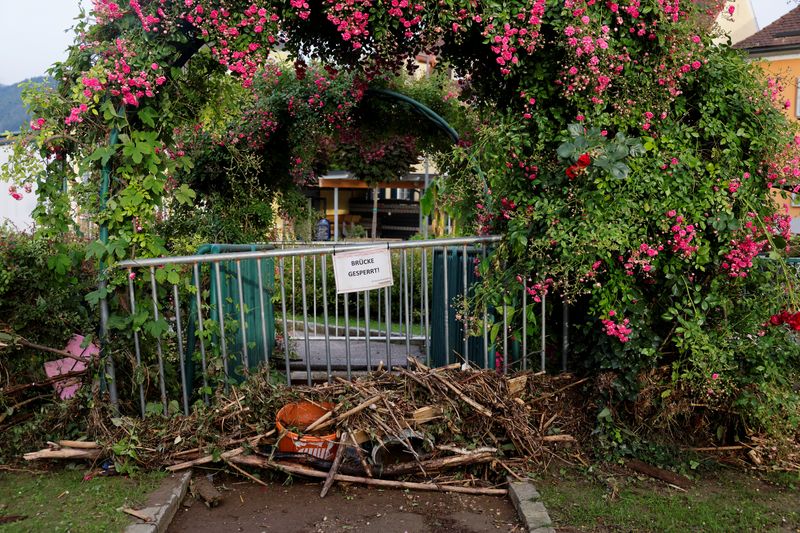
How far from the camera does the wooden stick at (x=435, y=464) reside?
487cm

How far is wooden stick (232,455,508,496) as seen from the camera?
15.6ft

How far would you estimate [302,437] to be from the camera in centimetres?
483

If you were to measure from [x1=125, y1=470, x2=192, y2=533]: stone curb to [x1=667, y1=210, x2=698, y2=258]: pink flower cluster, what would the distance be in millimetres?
3793

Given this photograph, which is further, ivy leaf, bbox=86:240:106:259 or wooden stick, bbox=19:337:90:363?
wooden stick, bbox=19:337:90:363

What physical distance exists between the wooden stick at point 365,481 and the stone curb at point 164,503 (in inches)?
15.2

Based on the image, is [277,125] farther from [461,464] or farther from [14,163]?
[461,464]

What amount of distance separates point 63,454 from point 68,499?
0.52 m

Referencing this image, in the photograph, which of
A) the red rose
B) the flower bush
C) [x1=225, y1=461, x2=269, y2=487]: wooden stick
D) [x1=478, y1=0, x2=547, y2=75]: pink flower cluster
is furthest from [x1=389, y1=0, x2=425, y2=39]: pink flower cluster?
[x1=225, y1=461, x2=269, y2=487]: wooden stick

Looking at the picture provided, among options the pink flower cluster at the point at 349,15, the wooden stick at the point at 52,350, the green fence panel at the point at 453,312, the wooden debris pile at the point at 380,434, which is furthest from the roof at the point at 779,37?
the wooden stick at the point at 52,350

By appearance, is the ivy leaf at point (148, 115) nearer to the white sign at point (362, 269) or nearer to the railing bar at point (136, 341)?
the railing bar at point (136, 341)

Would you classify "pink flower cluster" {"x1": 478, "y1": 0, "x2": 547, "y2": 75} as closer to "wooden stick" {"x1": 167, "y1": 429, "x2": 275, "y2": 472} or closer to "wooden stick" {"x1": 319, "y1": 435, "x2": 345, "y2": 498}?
"wooden stick" {"x1": 319, "y1": 435, "x2": 345, "y2": 498}

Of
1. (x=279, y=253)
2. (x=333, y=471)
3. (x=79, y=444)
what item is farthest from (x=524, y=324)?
(x=79, y=444)

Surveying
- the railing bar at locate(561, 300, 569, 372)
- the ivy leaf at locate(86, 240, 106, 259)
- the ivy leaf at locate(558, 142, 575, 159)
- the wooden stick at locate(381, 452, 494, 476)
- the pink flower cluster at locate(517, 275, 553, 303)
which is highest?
the ivy leaf at locate(558, 142, 575, 159)

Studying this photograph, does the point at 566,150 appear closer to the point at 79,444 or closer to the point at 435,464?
the point at 435,464
